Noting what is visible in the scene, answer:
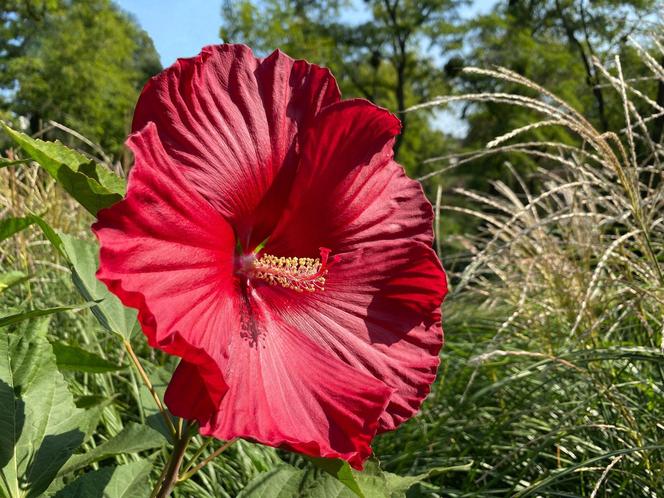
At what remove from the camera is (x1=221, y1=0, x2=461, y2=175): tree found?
59.0ft

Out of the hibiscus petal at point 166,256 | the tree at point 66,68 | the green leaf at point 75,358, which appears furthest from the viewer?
the tree at point 66,68

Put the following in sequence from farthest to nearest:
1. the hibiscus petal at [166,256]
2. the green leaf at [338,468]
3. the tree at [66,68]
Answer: the tree at [66,68] → the green leaf at [338,468] → the hibiscus petal at [166,256]

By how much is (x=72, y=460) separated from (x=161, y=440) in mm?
117

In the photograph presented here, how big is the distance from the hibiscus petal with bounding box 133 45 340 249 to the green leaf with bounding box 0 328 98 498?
0.31m

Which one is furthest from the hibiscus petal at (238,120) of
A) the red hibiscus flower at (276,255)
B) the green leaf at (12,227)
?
the green leaf at (12,227)

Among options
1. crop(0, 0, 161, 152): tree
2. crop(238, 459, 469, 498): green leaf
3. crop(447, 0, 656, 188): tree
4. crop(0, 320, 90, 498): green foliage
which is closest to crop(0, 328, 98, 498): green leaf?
crop(0, 320, 90, 498): green foliage

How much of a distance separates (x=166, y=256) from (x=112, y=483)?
39 centimetres

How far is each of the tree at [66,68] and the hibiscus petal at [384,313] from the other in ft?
60.7

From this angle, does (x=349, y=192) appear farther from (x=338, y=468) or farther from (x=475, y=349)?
(x=475, y=349)

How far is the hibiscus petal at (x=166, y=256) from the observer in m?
0.54

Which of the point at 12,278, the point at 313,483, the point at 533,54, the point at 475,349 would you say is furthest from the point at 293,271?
the point at 533,54

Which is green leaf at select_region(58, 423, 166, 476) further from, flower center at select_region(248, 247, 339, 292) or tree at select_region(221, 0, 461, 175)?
tree at select_region(221, 0, 461, 175)

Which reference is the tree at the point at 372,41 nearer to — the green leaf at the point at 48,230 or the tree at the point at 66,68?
the tree at the point at 66,68

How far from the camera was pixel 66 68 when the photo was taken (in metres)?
19.1
